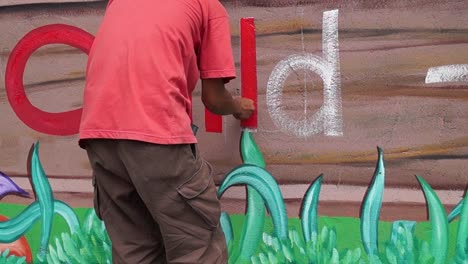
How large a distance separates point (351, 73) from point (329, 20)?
194 millimetres

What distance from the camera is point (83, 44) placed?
8.71ft

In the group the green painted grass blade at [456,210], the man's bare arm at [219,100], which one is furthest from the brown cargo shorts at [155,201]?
the green painted grass blade at [456,210]

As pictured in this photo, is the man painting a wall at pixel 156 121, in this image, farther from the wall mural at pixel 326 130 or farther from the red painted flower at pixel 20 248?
the red painted flower at pixel 20 248

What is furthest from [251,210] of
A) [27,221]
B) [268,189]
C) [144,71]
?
[27,221]

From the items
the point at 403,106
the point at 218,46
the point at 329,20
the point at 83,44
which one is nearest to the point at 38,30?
the point at 83,44

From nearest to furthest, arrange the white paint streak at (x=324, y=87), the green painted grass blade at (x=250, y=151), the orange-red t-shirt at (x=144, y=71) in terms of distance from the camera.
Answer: the orange-red t-shirt at (x=144, y=71), the white paint streak at (x=324, y=87), the green painted grass blade at (x=250, y=151)

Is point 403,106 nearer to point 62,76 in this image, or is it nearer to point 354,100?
point 354,100

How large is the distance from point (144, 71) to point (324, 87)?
2.34 ft

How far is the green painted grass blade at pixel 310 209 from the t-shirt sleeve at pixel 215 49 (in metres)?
0.55

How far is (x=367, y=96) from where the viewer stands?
7.68 feet

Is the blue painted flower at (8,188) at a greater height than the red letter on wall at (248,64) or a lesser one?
lesser

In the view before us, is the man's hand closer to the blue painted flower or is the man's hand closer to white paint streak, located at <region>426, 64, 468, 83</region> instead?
white paint streak, located at <region>426, 64, 468, 83</region>

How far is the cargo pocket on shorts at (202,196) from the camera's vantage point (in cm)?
199

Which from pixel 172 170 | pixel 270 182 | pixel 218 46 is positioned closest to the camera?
pixel 172 170
